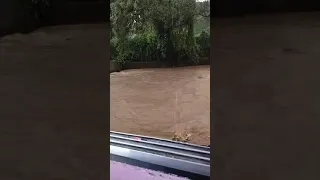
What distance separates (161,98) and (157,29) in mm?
1652

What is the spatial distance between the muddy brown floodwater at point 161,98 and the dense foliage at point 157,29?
1.42 feet

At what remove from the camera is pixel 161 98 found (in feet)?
24.0

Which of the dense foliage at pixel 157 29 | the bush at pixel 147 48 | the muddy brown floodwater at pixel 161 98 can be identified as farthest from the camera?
the muddy brown floodwater at pixel 161 98

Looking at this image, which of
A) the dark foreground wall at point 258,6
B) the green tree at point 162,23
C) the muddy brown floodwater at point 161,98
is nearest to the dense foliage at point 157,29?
the green tree at point 162,23

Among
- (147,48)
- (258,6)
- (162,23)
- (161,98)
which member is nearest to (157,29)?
(162,23)

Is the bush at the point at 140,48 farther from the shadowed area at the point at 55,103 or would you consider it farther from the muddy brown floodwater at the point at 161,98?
the shadowed area at the point at 55,103

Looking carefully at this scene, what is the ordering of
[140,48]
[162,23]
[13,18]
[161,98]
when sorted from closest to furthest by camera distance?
[13,18] < [162,23] < [140,48] < [161,98]

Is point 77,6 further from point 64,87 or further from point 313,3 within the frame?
point 313,3

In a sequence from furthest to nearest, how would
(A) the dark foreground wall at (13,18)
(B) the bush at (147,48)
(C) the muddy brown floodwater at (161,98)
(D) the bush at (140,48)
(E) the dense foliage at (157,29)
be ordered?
(C) the muddy brown floodwater at (161,98), (D) the bush at (140,48), (B) the bush at (147,48), (E) the dense foliage at (157,29), (A) the dark foreground wall at (13,18)

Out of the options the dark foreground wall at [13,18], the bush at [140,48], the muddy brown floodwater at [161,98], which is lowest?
the muddy brown floodwater at [161,98]

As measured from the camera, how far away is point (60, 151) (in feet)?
2.75

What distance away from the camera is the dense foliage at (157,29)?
5570 mm

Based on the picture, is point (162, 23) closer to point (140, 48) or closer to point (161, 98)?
point (140, 48)

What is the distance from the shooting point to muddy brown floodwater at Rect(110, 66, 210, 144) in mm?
6359
